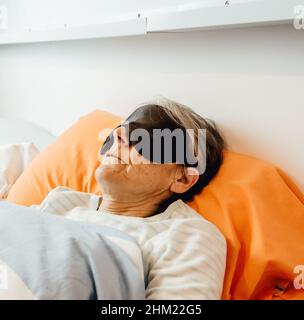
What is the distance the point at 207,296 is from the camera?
2.29 ft

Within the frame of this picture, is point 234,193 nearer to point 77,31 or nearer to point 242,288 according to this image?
point 242,288

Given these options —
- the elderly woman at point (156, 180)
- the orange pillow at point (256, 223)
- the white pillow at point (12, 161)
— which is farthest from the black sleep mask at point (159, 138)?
the white pillow at point (12, 161)

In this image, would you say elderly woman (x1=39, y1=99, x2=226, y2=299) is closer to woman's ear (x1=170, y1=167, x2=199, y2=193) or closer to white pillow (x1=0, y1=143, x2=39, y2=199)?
woman's ear (x1=170, y1=167, x2=199, y2=193)

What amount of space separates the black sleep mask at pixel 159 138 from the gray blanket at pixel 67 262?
0.23 meters

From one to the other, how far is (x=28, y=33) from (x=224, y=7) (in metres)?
1.03

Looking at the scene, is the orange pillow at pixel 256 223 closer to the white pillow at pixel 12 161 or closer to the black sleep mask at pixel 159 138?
the black sleep mask at pixel 159 138

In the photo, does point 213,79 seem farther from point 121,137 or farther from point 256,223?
point 256,223

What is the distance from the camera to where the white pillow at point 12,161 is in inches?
52.0

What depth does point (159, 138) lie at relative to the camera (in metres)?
0.92

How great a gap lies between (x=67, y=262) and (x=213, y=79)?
0.65 meters

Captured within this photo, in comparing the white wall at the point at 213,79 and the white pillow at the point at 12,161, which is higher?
the white wall at the point at 213,79

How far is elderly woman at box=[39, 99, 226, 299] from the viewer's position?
32.3 inches

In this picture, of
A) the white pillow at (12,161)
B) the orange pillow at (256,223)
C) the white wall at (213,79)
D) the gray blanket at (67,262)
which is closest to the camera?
the gray blanket at (67,262)

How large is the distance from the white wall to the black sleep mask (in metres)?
0.17
